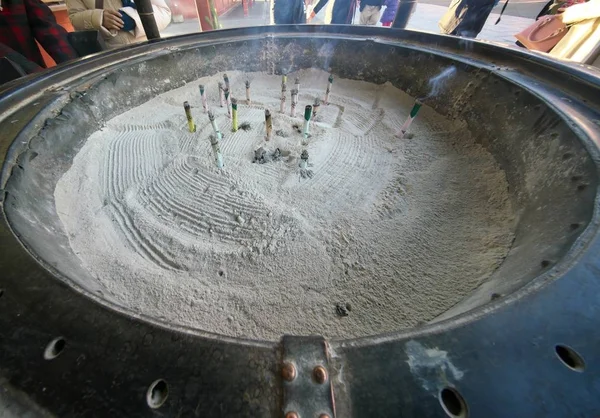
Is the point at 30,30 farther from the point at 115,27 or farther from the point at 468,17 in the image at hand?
the point at 468,17

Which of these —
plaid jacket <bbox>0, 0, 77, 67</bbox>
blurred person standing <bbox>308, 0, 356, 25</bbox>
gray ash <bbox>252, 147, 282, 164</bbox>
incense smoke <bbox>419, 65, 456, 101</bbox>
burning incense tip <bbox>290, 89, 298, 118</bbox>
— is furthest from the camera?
blurred person standing <bbox>308, 0, 356, 25</bbox>

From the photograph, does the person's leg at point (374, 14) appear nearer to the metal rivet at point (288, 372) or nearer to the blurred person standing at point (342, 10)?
the blurred person standing at point (342, 10)

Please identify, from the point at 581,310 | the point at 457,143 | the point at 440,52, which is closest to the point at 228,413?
the point at 581,310

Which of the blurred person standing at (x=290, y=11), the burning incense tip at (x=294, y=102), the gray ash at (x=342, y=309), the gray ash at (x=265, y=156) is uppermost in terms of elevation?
the blurred person standing at (x=290, y=11)

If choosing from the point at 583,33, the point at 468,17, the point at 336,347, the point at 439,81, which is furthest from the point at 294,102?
the point at 583,33

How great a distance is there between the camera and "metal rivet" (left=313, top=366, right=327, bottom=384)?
0.43m

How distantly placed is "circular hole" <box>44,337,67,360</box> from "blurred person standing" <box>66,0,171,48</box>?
310cm

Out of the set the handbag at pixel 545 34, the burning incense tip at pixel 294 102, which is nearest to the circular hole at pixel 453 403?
the burning incense tip at pixel 294 102

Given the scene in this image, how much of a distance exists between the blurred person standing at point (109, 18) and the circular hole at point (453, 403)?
3522 millimetres

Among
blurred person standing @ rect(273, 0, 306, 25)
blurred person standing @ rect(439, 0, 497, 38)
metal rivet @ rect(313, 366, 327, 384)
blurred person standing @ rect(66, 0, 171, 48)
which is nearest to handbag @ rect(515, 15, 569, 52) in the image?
blurred person standing @ rect(439, 0, 497, 38)

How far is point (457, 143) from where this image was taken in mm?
1788

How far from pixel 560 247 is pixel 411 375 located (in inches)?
25.3

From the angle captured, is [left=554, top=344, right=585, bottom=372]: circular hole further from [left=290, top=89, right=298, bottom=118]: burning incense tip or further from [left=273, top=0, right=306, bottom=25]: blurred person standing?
[left=273, top=0, right=306, bottom=25]: blurred person standing

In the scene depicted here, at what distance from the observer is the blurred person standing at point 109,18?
2.41 meters
